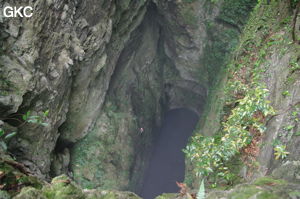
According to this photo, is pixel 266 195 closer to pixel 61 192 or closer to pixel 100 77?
pixel 61 192

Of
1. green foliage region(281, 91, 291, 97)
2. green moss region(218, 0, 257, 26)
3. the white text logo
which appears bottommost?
green foliage region(281, 91, 291, 97)

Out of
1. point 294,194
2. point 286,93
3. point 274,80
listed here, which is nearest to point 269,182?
point 294,194

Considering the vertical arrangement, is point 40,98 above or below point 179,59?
below

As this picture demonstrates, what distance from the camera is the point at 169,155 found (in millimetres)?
16172

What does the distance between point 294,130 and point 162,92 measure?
37.3ft

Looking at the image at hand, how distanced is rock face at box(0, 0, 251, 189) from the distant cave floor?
1135 millimetres

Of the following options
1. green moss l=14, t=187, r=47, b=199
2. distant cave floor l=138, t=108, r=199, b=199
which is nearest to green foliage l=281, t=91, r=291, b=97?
green moss l=14, t=187, r=47, b=199

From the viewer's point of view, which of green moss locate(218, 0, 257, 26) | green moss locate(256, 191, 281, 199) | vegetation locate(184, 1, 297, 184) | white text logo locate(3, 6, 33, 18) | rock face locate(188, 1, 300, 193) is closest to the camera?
green moss locate(256, 191, 281, 199)

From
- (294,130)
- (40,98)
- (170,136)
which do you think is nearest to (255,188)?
(294,130)

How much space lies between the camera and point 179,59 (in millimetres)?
13820

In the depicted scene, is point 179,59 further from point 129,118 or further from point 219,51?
point 129,118

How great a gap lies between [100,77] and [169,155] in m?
9.44

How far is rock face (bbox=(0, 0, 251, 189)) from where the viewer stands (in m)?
5.01

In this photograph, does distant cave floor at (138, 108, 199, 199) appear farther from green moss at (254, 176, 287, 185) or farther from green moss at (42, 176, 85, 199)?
green moss at (42, 176, 85, 199)
